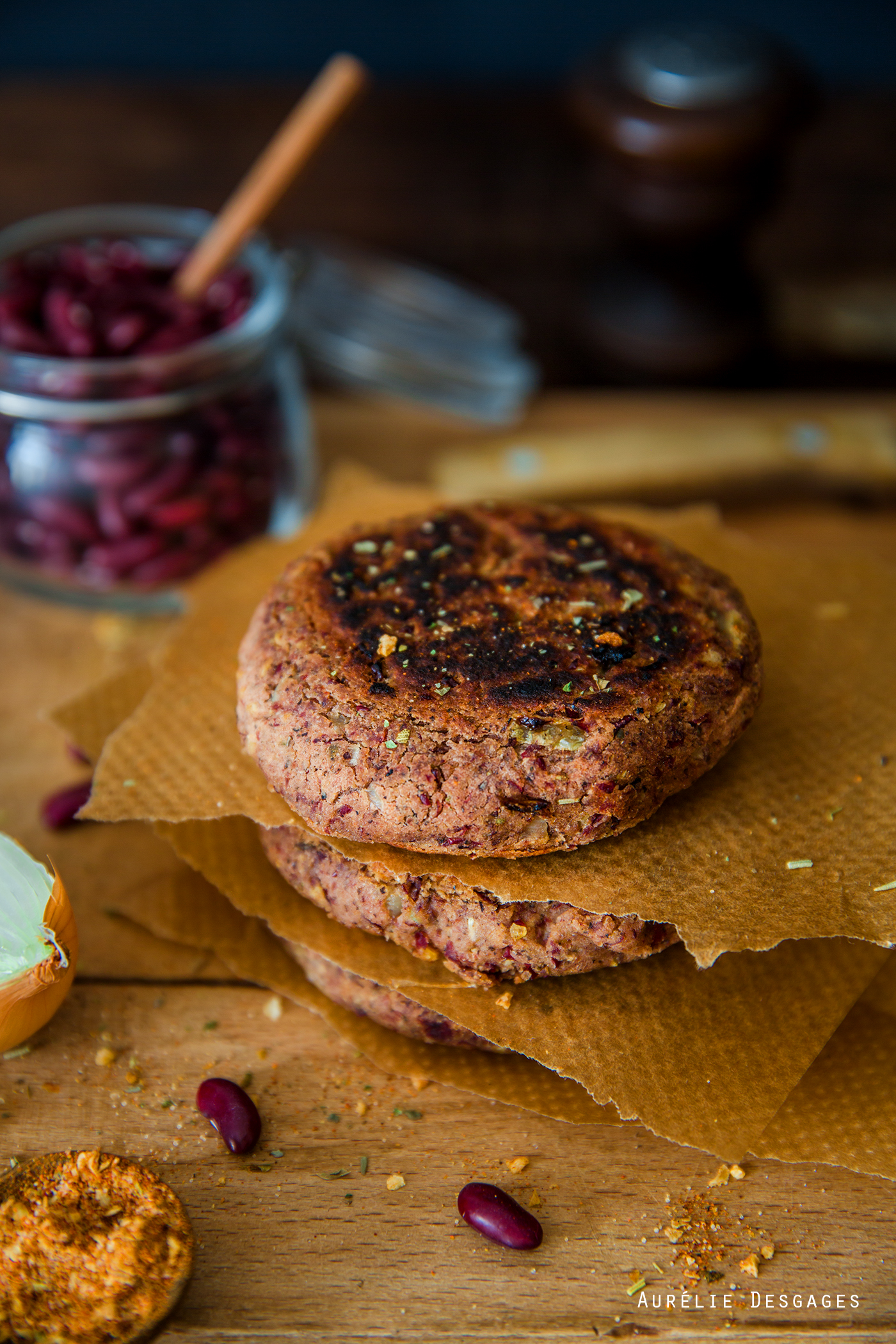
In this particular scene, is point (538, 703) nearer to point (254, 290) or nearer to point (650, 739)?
point (650, 739)

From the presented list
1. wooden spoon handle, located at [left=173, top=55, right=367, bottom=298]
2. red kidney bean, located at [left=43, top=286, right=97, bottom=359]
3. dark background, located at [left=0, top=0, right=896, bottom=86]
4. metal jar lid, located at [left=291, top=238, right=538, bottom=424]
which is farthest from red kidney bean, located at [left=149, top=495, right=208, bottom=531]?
dark background, located at [left=0, top=0, right=896, bottom=86]

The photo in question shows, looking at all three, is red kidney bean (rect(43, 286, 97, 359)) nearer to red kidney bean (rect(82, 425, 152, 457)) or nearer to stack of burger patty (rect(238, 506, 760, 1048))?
red kidney bean (rect(82, 425, 152, 457))

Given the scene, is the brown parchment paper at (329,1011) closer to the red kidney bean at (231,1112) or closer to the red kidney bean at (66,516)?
the red kidney bean at (231,1112)

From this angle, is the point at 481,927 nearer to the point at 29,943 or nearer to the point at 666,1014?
the point at 666,1014

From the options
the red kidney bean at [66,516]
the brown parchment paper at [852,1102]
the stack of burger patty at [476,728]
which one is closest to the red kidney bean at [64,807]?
the stack of burger patty at [476,728]

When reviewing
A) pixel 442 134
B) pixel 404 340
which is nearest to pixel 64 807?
pixel 404 340

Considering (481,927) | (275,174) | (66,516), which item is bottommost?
(66,516)

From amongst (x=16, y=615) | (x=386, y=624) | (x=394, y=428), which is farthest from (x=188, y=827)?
(x=394, y=428)
